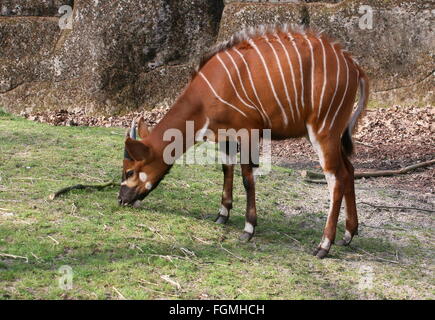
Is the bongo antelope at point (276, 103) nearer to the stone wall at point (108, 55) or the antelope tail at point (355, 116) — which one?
the antelope tail at point (355, 116)

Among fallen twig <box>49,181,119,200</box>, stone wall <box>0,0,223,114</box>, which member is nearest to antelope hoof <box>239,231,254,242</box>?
fallen twig <box>49,181,119,200</box>

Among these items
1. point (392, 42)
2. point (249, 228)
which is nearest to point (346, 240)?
point (249, 228)

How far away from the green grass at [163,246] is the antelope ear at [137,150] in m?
0.46

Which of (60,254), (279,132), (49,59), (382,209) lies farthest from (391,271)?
(49,59)

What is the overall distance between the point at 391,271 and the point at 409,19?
663 centimetres

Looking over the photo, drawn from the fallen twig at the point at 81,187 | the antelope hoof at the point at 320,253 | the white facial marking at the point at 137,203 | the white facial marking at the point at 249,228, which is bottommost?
the antelope hoof at the point at 320,253

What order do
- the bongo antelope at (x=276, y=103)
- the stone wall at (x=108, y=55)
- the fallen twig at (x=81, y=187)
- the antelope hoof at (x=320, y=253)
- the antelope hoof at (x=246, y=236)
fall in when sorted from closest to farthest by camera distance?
the antelope hoof at (x=320, y=253) < the bongo antelope at (x=276, y=103) < the antelope hoof at (x=246, y=236) < the fallen twig at (x=81, y=187) < the stone wall at (x=108, y=55)

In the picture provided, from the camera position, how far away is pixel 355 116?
16.7ft

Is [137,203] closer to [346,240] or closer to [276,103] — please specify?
[276,103]

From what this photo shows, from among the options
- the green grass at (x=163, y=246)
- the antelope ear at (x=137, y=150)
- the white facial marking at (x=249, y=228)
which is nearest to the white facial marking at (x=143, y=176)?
the antelope ear at (x=137, y=150)

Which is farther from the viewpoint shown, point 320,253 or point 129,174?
point 129,174

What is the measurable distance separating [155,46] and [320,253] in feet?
21.8

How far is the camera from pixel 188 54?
10688 mm

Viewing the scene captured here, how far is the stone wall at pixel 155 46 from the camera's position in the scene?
10062 mm
